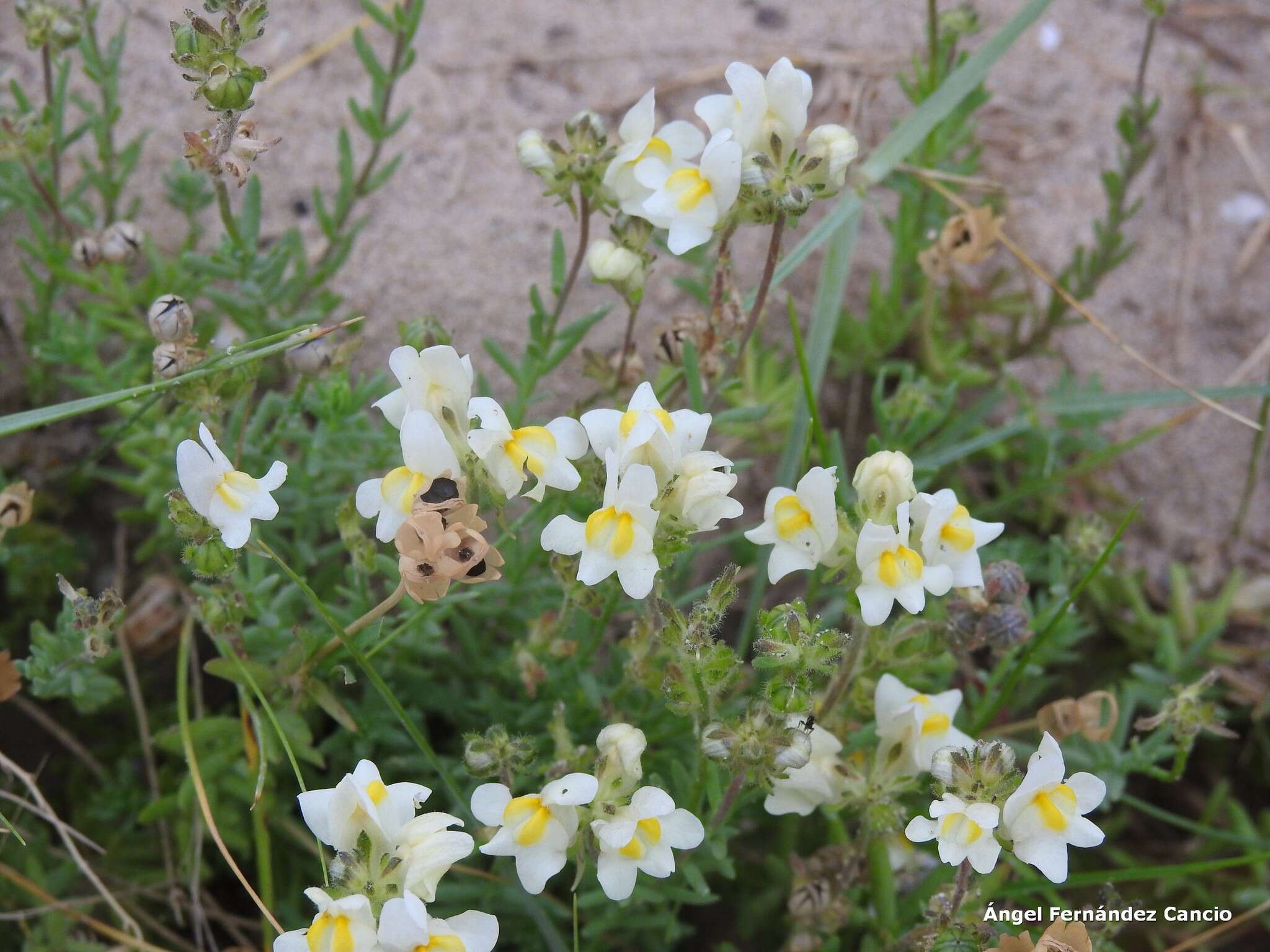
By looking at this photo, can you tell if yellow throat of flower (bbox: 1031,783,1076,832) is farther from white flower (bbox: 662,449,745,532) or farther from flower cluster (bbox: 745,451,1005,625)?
white flower (bbox: 662,449,745,532)

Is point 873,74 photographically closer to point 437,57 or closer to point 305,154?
point 437,57

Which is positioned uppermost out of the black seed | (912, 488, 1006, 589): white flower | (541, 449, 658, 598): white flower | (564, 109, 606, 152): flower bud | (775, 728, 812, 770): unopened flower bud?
(564, 109, 606, 152): flower bud

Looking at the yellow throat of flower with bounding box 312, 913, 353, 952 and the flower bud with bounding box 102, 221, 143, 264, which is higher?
the flower bud with bounding box 102, 221, 143, 264

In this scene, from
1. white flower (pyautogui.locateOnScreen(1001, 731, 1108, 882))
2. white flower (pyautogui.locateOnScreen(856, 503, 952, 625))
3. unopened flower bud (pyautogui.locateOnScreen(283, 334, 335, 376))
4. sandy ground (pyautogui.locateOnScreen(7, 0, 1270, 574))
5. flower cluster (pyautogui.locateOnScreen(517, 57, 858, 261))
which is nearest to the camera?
white flower (pyautogui.locateOnScreen(1001, 731, 1108, 882))

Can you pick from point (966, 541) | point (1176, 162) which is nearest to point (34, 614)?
point (966, 541)

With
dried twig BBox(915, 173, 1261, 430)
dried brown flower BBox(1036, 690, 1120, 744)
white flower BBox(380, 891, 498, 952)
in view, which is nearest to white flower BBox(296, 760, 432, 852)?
white flower BBox(380, 891, 498, 952)

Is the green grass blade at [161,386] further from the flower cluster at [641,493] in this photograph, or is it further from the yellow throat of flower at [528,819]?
the yellow throat of flower at [528,819]

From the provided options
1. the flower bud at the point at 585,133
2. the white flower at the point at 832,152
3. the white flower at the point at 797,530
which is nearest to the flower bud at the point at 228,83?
the flower bud at the point at 585,133
